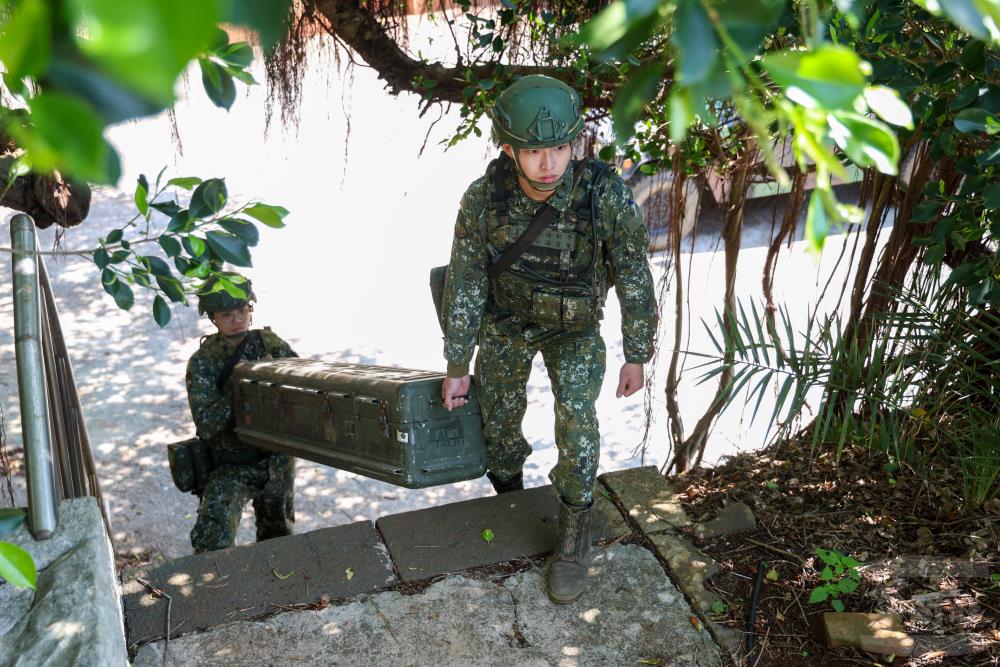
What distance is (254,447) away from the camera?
4609 millimetres

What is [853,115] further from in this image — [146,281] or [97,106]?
[146,281]

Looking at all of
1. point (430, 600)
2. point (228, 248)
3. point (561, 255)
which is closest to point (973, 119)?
point (561, 255)

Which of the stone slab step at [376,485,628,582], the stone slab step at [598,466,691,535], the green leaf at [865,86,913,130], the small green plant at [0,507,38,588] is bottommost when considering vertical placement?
the stone slab step at [376,485,628,582]

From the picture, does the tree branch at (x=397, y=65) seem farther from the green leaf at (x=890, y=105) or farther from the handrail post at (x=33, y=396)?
the green leaf at (x=890, y=105)

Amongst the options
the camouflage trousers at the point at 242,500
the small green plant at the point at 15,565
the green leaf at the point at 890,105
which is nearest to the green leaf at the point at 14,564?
the small green plant at the point at 15,565

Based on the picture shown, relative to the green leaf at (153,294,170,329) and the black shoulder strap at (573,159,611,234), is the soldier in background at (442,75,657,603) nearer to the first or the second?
the black shoulder strap at (573,159,611,234)

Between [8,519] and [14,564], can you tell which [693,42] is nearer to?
[14,564]

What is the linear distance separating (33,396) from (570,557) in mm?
1815

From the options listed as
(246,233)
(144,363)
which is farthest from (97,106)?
(144,363)

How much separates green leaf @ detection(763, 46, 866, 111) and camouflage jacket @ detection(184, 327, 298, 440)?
4.03 meters

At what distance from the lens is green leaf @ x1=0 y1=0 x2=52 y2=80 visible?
1.99 feet

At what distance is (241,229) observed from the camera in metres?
2.04

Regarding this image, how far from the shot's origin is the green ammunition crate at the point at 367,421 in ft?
12.4

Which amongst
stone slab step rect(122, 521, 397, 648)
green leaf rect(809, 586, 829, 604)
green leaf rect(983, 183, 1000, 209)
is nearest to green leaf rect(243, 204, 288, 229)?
stone slab step rect(122, 521, 397, 648)
